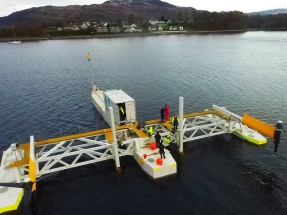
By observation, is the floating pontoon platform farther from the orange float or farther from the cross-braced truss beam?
the orange float

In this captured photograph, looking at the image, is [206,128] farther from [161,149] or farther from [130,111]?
[130,111]

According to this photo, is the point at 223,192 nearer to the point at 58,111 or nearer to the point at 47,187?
the point at 47,187

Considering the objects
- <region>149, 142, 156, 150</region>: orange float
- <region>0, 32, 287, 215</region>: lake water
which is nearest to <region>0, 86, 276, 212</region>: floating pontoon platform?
<region>149, 142, 156, 150</region>: orange float

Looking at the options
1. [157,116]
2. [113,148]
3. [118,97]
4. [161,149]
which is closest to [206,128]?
[161,149]

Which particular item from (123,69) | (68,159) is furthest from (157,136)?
(123,69)

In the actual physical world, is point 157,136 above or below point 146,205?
above

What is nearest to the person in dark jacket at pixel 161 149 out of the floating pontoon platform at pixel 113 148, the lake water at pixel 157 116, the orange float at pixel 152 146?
the floating pontoon platform at pixel 113 148

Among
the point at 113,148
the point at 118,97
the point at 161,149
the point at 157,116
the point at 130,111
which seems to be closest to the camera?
the point at 161,149

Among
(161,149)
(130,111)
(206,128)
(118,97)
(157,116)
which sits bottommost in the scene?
(157,116)
